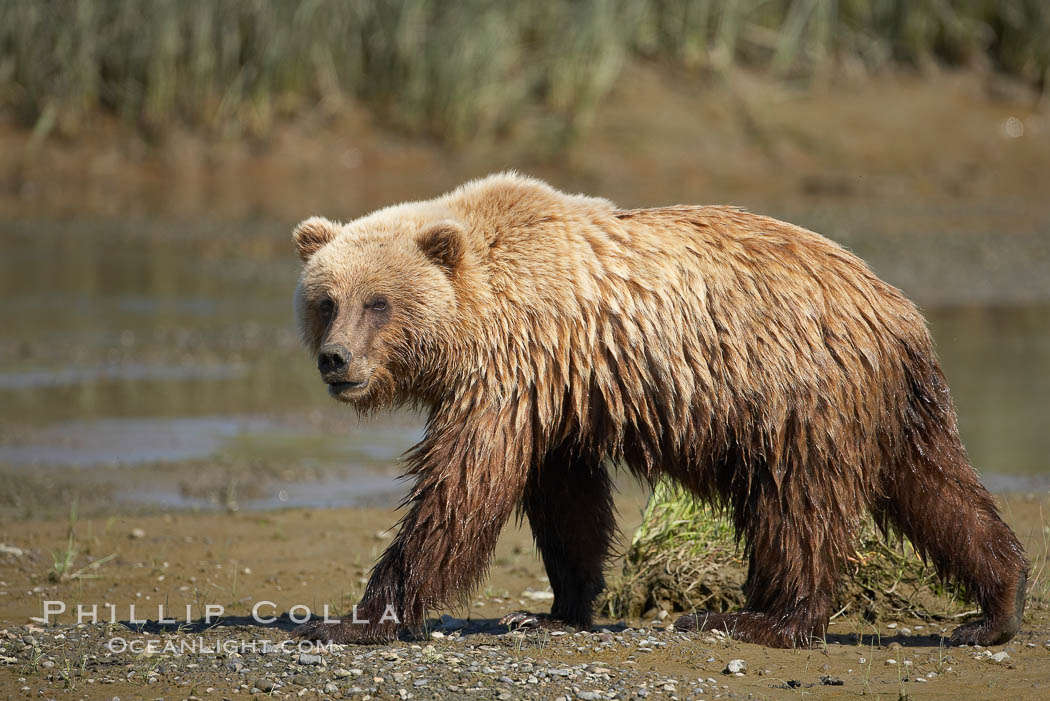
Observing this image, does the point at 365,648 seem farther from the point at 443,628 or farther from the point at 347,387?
the point at 347,387

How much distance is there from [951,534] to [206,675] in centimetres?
301

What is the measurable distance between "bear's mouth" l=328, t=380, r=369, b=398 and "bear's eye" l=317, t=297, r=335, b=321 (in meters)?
0.32

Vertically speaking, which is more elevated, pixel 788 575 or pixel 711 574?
pixel 788 575

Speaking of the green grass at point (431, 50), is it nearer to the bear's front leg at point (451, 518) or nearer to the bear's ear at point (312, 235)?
the bear's ear at point (312, 235)

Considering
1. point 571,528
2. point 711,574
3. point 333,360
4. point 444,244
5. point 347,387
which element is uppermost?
point 444,244

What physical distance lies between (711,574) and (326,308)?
2.19m

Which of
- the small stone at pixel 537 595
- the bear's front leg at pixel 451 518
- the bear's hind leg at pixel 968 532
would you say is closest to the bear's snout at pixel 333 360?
the bear's front leg at pixel 451 518

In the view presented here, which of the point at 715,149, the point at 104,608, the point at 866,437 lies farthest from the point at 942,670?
the point at 715,149

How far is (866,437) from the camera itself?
5.71 m

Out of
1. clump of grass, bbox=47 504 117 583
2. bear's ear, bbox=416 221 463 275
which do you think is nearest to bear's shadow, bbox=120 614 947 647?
clump of grass, bbox=47 504 117 583

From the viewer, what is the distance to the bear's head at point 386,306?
5703 millimetres

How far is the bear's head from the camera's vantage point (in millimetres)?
5703

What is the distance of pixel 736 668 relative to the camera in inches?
215

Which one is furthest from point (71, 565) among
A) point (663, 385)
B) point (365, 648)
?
point (663, 385)
